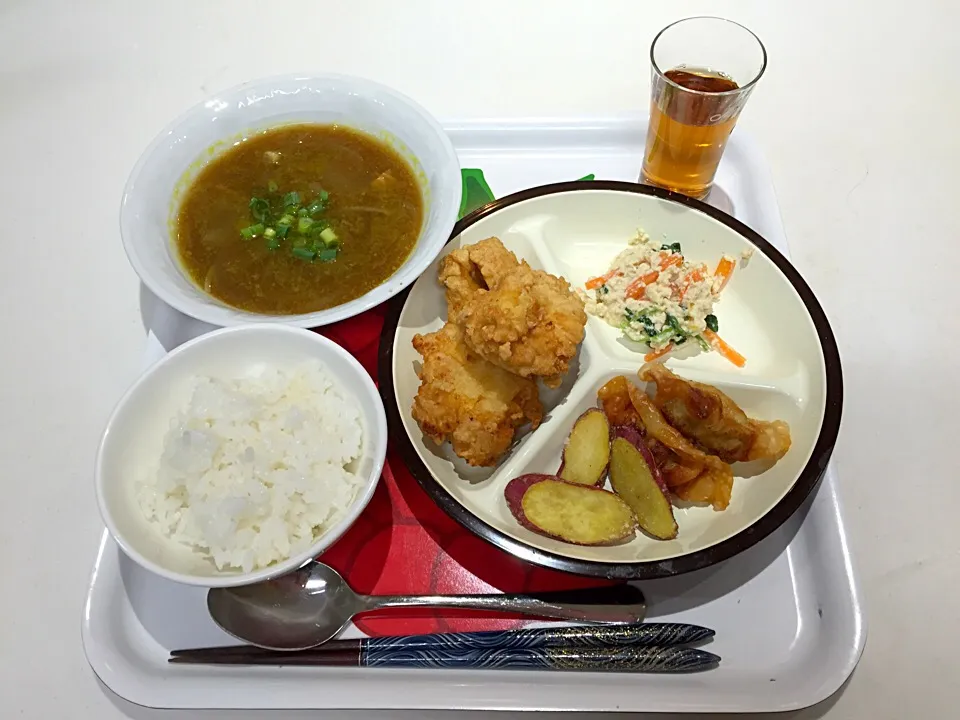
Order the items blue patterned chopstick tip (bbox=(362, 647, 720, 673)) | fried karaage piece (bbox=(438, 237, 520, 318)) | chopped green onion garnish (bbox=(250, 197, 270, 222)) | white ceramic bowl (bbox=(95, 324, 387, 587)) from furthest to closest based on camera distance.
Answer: chopped green onion garnish (bbox=(250, 197, 270, 222))
fried karaage piece (bbox=(438, 237, 520, 318))
blue patterned chopstick tip (bbox=(362, 647, 720, 673))
white ceramic bowl (bbox=(95, 324, 387, 587))

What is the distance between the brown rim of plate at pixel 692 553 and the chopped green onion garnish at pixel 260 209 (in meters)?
0.62

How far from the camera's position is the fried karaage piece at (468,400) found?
6.24ft

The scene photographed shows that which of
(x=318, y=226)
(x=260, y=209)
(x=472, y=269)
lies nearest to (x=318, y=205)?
(x=318, y=226)

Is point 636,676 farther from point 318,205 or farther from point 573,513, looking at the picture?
point 318,205

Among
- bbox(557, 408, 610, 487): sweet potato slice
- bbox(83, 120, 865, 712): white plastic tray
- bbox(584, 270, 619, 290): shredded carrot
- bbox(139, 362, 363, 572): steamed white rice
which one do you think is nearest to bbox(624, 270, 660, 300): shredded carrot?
bbox(584, 270, 619, 290): shredded carrot

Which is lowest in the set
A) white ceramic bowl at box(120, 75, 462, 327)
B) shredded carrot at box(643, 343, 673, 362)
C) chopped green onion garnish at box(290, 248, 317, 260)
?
shredded carrot at box(643, 343, 673, 362)

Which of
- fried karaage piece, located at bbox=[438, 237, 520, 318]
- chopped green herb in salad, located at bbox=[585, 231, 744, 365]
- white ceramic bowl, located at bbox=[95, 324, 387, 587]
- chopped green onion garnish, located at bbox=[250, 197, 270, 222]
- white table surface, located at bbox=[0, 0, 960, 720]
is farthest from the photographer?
chopped green onion garnish, located at bbox=[250, 197, 270, 222]

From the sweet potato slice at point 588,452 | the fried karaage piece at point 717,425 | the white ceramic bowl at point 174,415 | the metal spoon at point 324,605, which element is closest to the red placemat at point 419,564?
the metal spoon at point 324,605

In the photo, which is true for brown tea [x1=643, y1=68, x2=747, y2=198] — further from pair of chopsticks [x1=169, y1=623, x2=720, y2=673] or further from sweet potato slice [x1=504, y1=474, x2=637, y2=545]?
pair of chopsticks [x1=169, y1=623, x2=720, y2=673]

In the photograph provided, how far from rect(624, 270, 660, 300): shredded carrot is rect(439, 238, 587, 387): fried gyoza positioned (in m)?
0.32

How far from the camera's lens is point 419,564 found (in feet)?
6.24

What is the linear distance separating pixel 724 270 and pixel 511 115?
1210 mm

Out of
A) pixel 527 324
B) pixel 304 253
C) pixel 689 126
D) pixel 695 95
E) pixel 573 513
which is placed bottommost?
pixel 573 513

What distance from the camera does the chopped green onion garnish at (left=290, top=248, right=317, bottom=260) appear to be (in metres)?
2.24
